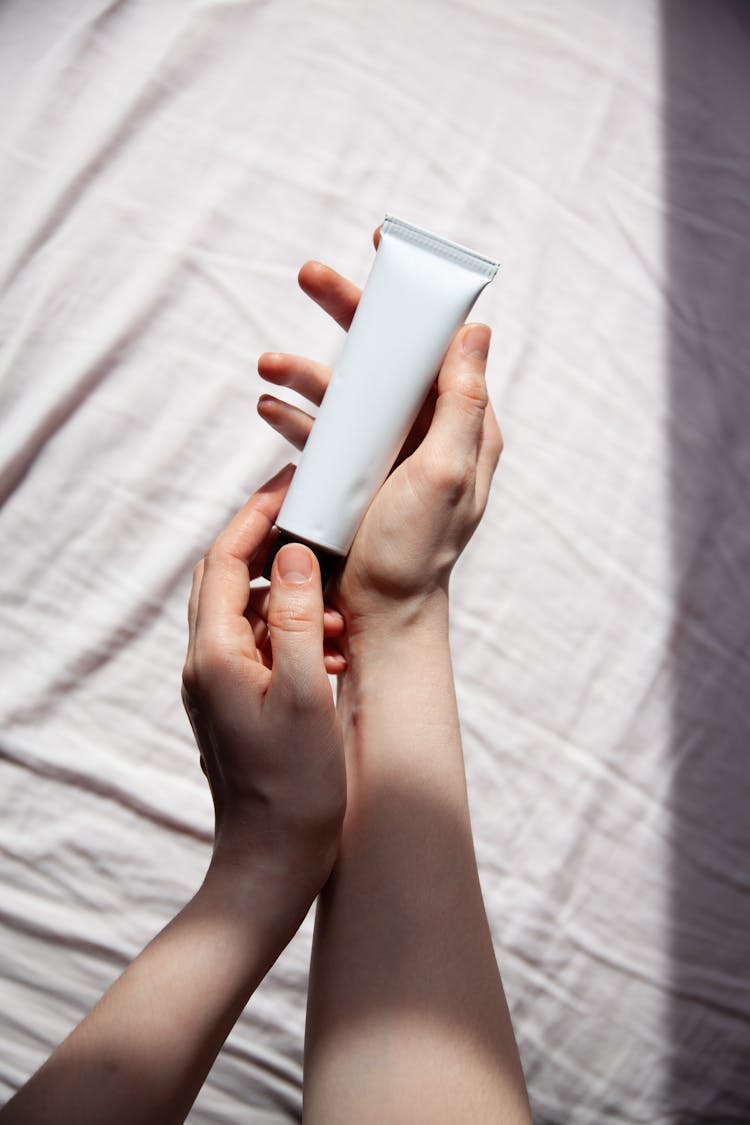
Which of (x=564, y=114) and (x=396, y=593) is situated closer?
(x=396, y=593)

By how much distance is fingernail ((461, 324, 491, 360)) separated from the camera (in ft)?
1.56

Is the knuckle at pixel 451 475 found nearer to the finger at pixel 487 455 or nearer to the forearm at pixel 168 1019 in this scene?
Result: the finger at pixel 487 455

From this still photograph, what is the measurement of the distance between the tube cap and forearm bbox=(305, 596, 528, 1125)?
0.18ft

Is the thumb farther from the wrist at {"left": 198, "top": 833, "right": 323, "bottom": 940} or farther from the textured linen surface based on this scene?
the textured linen surface

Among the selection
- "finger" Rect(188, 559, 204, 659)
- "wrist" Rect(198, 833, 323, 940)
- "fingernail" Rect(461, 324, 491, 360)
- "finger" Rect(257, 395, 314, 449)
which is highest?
"fingernail" Rect(461, 324, 491, 360)

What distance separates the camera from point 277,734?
42 cm

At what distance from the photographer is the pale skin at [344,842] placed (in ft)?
1.24

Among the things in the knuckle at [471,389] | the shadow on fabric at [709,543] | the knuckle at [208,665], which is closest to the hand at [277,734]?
the knuckle at [208,665]

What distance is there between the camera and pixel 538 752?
61 cm

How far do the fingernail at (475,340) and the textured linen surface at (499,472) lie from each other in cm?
18

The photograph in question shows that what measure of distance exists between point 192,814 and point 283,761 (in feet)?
0.63

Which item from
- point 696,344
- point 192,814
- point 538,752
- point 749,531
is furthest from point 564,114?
point 192,814

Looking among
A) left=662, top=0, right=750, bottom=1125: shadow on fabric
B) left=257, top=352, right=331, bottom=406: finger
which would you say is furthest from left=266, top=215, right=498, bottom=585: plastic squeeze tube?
left=662, top=0, right=750, bottom=1125: shadow on fabric

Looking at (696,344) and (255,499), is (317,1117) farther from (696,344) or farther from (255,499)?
(696,344)
